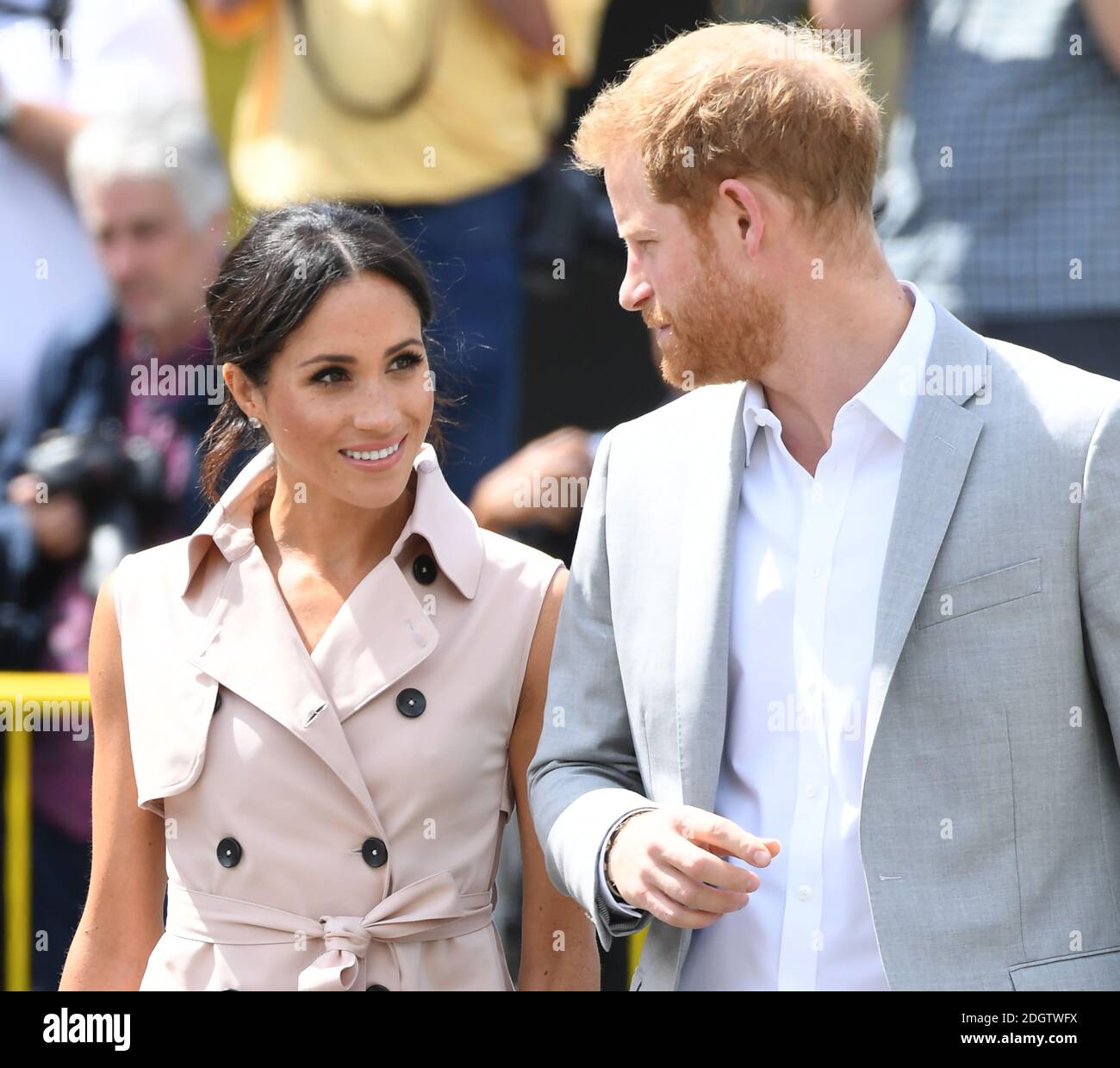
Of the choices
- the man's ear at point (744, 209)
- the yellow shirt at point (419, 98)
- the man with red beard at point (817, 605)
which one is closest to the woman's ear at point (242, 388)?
the man with red beard at point (817, 605)

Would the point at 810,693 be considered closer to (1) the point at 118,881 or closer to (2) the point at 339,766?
(2) the point at 339,766

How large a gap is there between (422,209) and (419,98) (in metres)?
0.32

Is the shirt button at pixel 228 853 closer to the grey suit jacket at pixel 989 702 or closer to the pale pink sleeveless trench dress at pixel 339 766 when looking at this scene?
the pale pink sleeveless trench dress at pixel 339 766

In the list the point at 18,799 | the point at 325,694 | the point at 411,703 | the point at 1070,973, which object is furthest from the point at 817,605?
the point at 18,799

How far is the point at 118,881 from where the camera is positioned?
258cm

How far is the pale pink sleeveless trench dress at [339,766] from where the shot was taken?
7.93 feet

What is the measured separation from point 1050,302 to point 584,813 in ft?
8.57

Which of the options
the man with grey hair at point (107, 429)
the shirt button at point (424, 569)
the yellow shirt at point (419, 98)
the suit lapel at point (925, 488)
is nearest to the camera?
the suit lapel at point (925, 488)

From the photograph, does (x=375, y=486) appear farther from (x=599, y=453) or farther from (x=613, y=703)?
(x=613, y=703)

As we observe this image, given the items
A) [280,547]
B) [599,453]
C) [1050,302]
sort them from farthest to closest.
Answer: [1050,302] < [280,547] < [599,453]

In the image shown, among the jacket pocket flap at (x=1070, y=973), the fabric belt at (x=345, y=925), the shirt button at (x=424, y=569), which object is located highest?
the shirt button at (x=424, y=569)

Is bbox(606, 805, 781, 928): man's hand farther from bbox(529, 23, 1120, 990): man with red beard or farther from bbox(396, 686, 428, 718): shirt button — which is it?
bbox(396, 686, 428, 718): shirt button

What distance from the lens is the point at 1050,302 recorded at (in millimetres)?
4160
